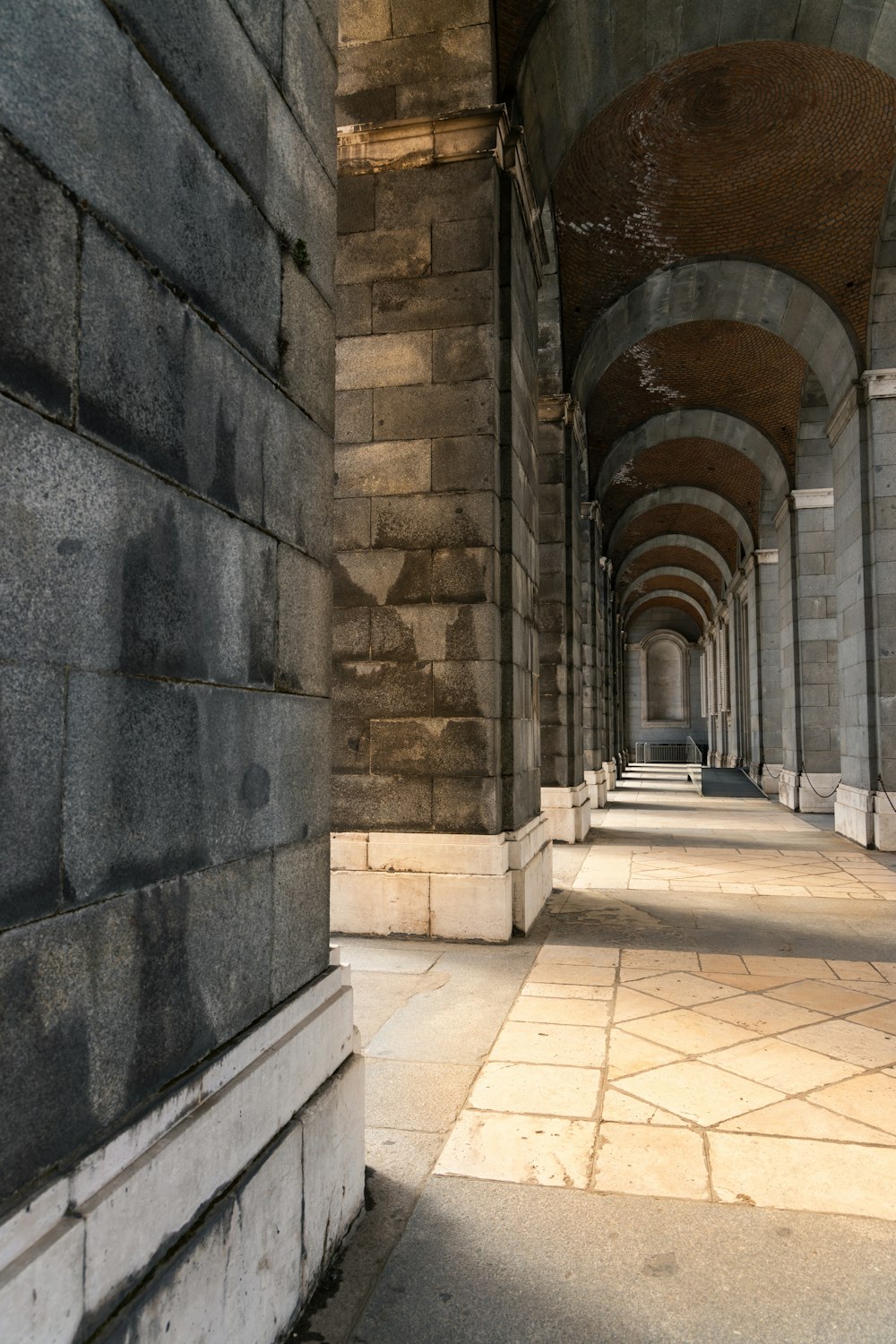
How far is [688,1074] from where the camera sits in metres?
3.75

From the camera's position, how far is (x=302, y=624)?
2.51 meters

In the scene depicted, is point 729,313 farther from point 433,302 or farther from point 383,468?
point 383,468

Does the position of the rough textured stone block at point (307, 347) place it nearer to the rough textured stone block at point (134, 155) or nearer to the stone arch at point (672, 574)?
the rough textured stone block at point (134, 155)

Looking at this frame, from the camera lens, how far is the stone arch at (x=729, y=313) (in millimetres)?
12336

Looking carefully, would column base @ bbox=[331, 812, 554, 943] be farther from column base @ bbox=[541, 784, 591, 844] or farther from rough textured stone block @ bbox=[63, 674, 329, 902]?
column base @ bbox=[541, 784, 591, 844]

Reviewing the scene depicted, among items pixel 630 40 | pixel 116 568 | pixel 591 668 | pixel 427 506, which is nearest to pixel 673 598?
pixel 591 668

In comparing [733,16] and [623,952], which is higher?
[733,16]

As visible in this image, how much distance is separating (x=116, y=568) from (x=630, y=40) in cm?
870

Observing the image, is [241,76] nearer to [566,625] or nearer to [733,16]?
[733,16]

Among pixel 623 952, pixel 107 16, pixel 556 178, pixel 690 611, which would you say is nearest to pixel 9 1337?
pixel 107 16

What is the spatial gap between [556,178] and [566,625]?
5475 mm

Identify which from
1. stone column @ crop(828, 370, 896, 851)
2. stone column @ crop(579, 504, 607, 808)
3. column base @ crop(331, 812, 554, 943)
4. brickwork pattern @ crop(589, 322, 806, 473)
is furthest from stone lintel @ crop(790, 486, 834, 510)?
column base @ crop(331, 812, 554, 943)

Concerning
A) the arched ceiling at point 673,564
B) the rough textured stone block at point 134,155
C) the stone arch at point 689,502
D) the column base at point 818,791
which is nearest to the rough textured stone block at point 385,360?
the rough textured stone block at point 134,155

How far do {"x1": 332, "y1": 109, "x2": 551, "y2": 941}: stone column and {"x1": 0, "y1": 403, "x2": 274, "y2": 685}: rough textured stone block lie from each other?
4.08m
